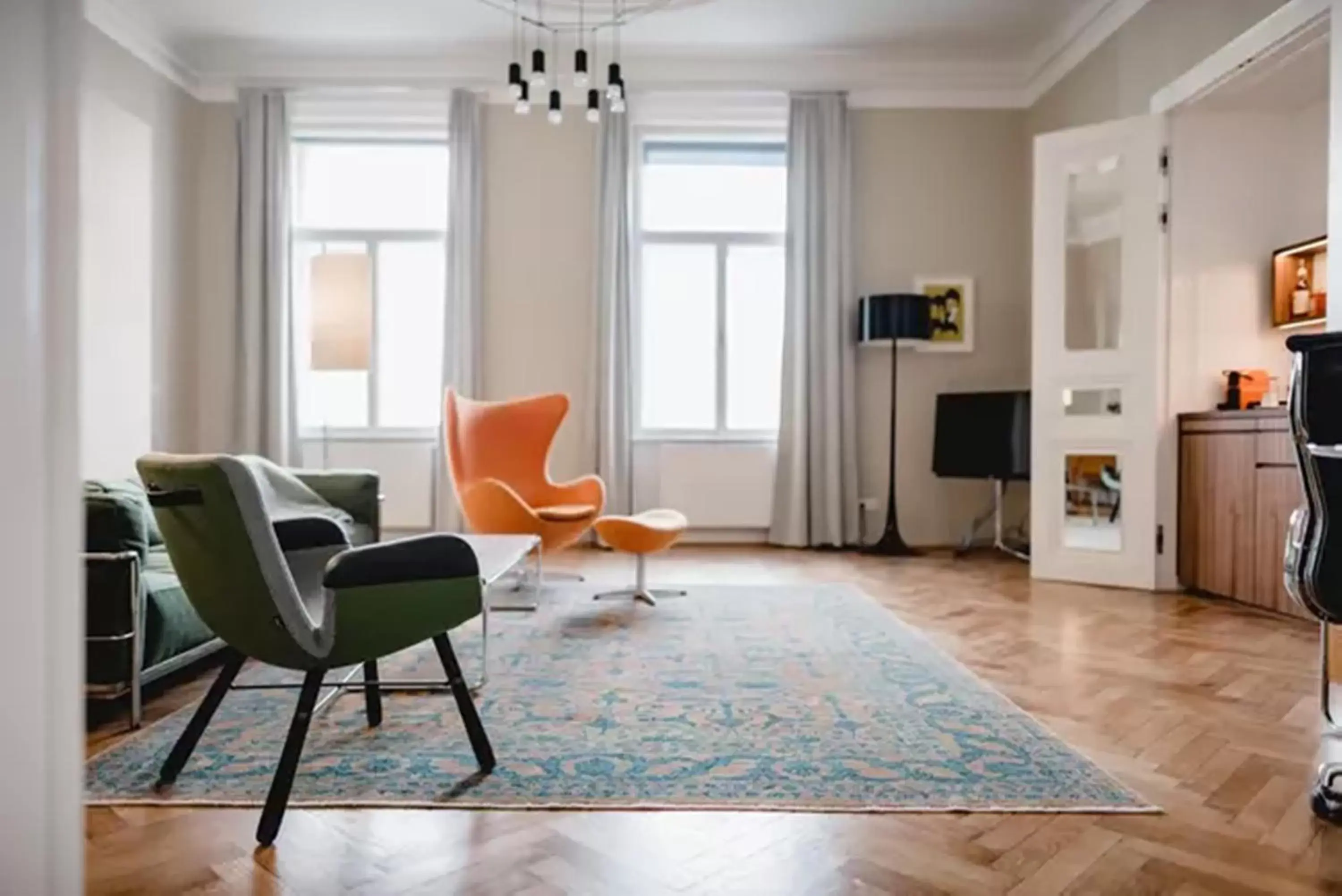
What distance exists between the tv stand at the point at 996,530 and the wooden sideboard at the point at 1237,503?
1.23m

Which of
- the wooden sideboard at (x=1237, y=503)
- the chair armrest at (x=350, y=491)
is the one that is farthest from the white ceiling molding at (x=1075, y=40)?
the chair armrest at (x=350, y=491)

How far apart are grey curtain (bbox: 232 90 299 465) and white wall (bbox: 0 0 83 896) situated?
223 inches

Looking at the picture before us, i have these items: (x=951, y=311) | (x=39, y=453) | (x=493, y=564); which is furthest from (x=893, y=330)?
(x=39, y=453)

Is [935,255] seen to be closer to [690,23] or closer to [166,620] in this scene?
[690,23]

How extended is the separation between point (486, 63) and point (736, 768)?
532cm

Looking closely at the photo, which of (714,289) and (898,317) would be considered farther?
(714,289)

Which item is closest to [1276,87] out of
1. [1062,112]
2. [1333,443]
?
[1062,112]

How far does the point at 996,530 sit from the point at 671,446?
86.2 inches

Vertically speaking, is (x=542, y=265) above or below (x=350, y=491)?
above

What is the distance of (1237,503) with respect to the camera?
13.1ft

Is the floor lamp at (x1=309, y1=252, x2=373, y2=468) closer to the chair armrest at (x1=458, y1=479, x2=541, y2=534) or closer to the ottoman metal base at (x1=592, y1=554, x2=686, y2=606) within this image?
the chair armrest at (x1=458, y1=479, x2=541, y2=534)

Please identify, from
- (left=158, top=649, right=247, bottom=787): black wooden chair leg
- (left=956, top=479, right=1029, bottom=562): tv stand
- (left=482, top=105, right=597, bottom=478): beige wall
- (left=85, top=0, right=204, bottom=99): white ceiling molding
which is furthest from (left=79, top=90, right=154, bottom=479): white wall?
(left=956, top=479, right=1029, bottom=562): tv stand

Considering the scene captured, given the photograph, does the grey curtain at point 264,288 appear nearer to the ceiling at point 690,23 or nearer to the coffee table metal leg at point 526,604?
the ceiling at point 690,23

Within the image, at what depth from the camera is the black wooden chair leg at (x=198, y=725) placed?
75.9 inches
